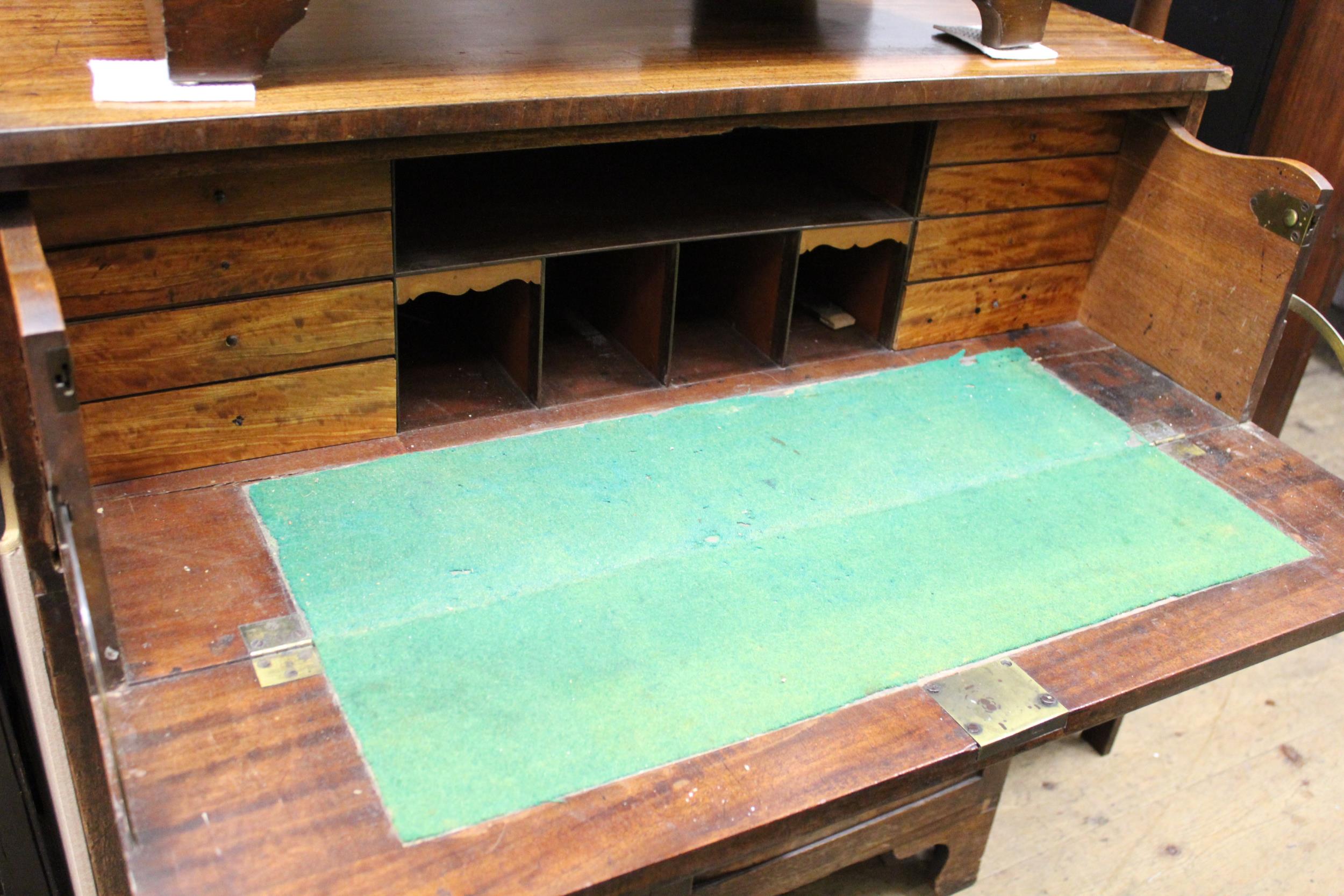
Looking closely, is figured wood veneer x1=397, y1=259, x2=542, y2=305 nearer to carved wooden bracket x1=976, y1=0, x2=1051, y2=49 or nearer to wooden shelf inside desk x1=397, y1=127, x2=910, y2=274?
wooden shelf inside desk x1=397, y1=127, x2=910, y2=274

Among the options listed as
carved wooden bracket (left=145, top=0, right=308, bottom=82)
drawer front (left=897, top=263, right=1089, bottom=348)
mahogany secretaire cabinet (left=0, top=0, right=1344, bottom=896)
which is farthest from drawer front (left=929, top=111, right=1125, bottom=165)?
carved wooden bracket (left=145, top=0, right=308, bottom=82)

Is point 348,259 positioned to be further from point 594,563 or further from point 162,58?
point 594,563

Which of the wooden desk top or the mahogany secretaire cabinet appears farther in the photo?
the wooden desk top

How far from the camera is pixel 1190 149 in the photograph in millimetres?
1573

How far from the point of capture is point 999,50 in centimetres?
148

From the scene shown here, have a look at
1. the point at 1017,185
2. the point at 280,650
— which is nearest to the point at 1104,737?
the point at 1017,185

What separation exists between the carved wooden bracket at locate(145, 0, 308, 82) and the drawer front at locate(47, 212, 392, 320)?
0.16 meters

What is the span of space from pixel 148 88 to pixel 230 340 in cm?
26

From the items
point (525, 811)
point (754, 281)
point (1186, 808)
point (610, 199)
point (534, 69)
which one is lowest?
point (1186, 808)

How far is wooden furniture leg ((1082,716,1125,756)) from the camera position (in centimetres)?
199

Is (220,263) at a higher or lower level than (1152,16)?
lower

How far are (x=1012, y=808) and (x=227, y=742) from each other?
4.45ft

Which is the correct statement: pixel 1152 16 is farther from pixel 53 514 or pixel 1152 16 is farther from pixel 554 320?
pixel 53 514

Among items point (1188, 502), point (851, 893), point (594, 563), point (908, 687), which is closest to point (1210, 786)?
point (851, 893)
